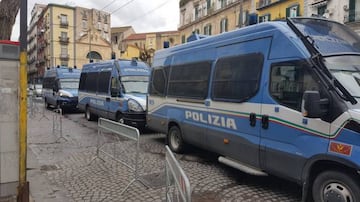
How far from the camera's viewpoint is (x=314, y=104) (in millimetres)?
3773

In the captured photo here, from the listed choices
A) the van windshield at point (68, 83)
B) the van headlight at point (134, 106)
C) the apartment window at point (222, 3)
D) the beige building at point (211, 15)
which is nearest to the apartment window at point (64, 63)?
the beige building at point (211, 15)

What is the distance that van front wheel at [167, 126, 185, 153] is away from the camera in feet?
25.3

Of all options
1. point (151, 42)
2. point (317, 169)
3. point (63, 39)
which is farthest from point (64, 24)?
point (317, 169)

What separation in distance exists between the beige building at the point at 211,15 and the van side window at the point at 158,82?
74.1ft

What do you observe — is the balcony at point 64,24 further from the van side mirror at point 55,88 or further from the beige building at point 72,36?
the van side mirror at point 55,88

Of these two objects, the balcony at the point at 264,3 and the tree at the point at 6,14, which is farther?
the balcony at the point at 264,3

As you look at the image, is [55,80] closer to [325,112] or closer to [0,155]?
[0,155]

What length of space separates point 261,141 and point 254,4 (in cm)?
2834

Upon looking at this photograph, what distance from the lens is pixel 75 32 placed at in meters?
65.2

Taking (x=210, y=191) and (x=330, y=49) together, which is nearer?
(x=330, y=49)

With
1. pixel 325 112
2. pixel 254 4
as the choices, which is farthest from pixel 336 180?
pixel 254 4

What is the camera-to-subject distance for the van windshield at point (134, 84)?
11453 mm

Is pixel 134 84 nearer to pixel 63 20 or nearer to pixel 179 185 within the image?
pixel 179 185

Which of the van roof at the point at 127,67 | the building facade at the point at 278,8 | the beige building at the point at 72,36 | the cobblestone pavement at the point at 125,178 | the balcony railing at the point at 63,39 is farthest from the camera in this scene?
the balcony railing at the point at 63,39
